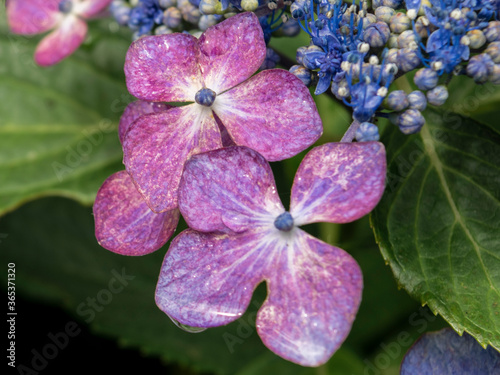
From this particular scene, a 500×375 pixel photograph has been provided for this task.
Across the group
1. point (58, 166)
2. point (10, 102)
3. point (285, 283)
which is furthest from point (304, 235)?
point (10, 102)

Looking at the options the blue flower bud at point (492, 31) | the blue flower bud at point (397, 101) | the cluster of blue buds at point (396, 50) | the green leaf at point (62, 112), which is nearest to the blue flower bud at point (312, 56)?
the cluster of blue buds at point (396, 50)

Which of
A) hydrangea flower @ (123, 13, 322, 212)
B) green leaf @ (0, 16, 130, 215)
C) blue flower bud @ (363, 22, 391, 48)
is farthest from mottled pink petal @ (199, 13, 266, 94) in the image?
green leaf @ (0, 16, 130, 215)

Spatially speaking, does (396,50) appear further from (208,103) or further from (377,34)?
(208,103)

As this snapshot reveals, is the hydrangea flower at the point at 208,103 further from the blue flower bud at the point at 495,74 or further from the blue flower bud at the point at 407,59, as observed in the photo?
the blue flower bud at the point at 495,74

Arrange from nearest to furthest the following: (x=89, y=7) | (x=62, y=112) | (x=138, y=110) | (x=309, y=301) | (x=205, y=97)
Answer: (x=309, y=301) < (x=205, y=97) < (x=138, y=110) < (x=89, y=7) < (x=62, y=112)

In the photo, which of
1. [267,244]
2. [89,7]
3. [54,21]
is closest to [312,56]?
[267,244]

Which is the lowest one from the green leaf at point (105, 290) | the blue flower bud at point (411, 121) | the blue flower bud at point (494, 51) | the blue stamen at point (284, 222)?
the green leaf at point (105, 290)
